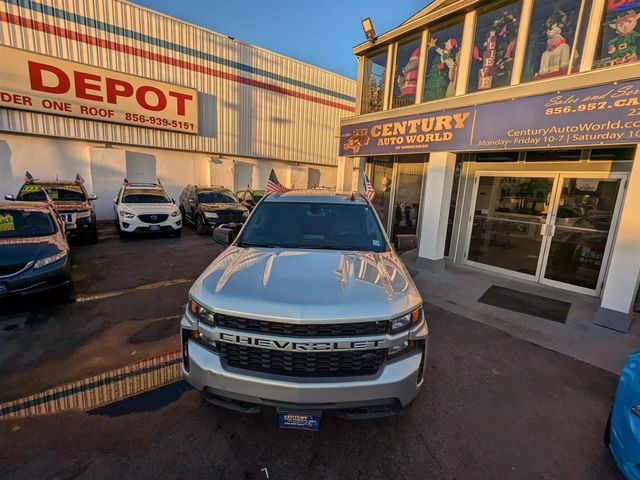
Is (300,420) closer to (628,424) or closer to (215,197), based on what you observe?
(628,424)

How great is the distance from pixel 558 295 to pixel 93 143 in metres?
16.2

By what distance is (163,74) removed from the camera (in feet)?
43.4

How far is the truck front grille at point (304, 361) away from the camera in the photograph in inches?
77.0

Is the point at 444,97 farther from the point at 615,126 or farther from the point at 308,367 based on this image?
the point at 308,367

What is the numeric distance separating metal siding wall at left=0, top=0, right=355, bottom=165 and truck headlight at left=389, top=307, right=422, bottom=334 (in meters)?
14.7

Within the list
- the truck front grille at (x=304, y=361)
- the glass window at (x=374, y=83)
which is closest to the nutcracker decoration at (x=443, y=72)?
the glass window at (x=374, y=83)

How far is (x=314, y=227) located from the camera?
10.9ft

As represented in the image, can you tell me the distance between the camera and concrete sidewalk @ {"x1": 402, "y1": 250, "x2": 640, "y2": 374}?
3825 millimetres

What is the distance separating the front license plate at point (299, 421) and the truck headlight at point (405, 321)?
757 millimetres

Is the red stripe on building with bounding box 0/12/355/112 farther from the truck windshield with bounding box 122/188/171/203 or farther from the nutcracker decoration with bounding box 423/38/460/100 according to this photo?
the nutcracker decoration with bounding box 423/38/460/100

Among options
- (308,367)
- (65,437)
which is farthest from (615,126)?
(65,437)

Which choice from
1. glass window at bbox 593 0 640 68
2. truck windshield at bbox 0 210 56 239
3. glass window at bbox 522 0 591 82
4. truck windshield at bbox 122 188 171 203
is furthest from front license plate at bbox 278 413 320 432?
truck windshield at bbox 122 188 171 203

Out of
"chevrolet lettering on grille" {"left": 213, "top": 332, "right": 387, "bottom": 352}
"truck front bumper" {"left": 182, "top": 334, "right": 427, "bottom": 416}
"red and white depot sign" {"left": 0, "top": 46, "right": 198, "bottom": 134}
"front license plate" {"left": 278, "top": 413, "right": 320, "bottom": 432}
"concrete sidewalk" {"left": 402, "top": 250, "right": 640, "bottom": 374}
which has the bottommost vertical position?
"concrete sidewalk" {"left": 402, "top": 250, "right": 640, "bottom": 374}

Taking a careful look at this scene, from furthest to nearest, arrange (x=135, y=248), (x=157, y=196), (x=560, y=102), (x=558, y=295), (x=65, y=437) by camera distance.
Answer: (x=157, y=196), (x=135, y=248), (x=558, y=295), (x=560, y=102), (x=65, y=437)
